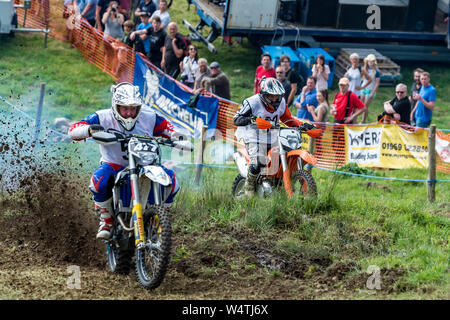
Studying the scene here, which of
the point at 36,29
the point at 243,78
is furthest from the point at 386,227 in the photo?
the point at 36,29

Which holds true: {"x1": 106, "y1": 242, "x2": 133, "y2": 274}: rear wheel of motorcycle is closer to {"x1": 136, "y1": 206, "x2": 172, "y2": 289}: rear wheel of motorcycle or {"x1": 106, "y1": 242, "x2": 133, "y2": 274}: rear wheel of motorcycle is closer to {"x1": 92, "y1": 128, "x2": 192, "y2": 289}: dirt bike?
{"x1": 92, "y1": 128, "x2": 192, "y2": 289}: dirt bike

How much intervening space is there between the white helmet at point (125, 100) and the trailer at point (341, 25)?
11146 mm

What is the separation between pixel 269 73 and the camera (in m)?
14.9

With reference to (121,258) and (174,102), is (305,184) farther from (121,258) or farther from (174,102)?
(174,102)

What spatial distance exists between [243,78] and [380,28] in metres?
4.47

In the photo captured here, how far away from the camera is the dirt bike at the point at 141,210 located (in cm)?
635

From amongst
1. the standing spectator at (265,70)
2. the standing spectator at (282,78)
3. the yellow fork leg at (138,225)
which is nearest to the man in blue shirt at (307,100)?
the standing spectator at (282,78)

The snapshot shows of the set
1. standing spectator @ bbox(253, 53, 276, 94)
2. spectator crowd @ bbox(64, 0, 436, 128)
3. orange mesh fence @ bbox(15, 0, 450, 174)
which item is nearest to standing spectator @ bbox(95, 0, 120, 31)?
spectator crowd @ bbox(64, 0, 436, 128)

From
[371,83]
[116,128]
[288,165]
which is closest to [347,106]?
[371,83]

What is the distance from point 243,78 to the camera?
58.3 ft

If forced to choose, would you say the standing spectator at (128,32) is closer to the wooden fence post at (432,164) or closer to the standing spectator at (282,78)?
the standing spectator at (282,78)

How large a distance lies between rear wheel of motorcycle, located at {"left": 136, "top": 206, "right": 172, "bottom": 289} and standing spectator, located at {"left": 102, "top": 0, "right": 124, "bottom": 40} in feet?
37.8
